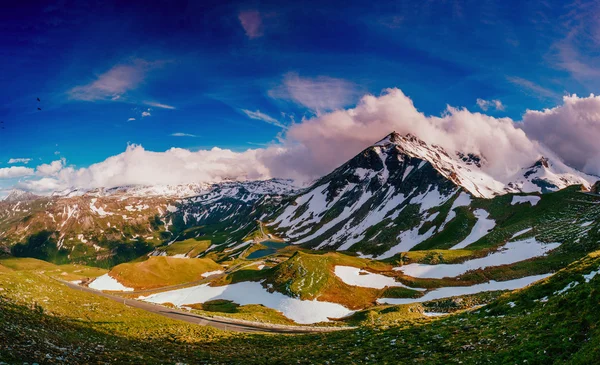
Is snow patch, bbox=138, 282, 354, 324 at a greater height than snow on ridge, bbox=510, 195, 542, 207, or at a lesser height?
lesser

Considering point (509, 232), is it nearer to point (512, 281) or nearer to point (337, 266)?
point (512, 281)

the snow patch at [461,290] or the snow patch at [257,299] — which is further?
the snow patch at [257,299]

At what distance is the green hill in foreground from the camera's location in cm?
1808

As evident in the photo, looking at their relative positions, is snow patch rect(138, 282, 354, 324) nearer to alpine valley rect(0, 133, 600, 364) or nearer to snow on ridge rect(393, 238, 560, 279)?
alpine valley rect(0, 133, 600, 364)

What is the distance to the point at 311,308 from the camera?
8475 cm

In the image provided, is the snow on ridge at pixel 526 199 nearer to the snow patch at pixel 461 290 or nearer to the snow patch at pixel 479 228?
the snow patch at pixel 479 228

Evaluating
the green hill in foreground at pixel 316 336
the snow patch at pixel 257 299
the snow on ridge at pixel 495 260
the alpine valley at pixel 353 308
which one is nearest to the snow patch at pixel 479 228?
the alpine valley at pixel 353 308

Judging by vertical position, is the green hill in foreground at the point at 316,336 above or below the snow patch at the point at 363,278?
above

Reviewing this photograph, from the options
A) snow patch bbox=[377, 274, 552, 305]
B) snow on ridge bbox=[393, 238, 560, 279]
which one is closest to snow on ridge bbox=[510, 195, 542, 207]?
snow on ridge bbox=[393, 238, 560, 279]

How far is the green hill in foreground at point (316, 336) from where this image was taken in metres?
18.1

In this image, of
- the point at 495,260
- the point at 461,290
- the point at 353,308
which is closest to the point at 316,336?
the point at 353,308

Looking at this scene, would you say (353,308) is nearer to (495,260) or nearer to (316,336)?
(495,260)

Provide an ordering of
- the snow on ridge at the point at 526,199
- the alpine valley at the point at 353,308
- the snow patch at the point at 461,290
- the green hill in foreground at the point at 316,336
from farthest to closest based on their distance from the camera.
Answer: the snow on ridge at the point at 526,199, the snow patch at the point at 461,290, the alpine valley at the point at 353,308, the green hill in foreground at the point at 316,336

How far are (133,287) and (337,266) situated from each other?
76.0 m
